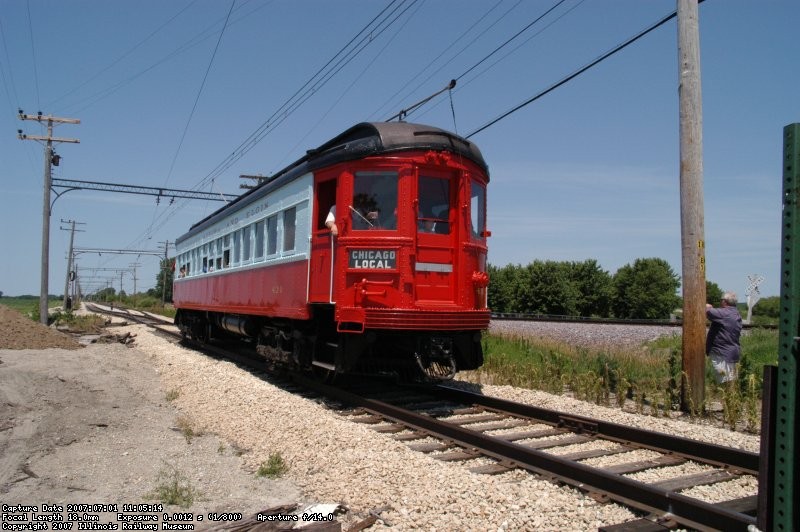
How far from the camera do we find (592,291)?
71.6 meters

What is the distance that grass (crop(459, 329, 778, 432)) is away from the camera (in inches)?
310

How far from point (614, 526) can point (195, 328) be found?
16.8m

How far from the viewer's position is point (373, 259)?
8.16 m

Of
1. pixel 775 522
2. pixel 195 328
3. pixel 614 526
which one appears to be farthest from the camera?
pixel 195 328

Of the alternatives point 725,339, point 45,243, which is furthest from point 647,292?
point 725,339

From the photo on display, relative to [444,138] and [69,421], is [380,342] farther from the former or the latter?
[69,421]

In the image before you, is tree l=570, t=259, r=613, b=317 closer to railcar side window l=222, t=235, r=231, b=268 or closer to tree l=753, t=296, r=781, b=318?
tree l=753, t=296, r=781, b=318

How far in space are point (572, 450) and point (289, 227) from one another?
18.7 ft

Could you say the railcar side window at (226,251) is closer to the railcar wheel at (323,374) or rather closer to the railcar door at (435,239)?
the railcar wheel at (323,374)

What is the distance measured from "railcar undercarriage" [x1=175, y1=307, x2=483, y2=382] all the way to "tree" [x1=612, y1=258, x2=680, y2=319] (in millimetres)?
68232

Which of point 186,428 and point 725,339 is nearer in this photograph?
point 186,428

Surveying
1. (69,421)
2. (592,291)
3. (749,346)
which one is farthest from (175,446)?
(592,291)

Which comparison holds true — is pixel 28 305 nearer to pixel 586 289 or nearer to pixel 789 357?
pixel 586 289

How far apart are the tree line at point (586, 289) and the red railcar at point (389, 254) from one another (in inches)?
2422
